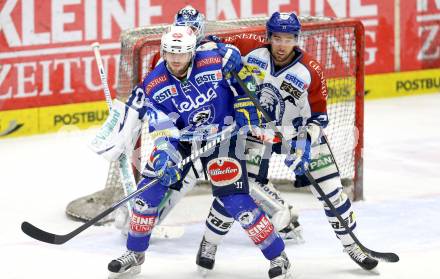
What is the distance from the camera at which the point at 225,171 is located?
22.8 ft

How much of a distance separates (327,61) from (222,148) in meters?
3.50

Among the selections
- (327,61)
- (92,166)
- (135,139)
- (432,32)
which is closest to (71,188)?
(92,166)

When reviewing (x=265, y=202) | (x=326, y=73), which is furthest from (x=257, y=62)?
(x=326, y=73)

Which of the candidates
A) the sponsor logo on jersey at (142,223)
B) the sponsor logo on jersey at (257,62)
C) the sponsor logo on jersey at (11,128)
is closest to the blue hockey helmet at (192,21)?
the sponsor logo on jersey at (257,62)

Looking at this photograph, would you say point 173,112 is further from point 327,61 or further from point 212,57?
point 327,61

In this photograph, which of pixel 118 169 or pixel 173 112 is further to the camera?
pixel 118 169

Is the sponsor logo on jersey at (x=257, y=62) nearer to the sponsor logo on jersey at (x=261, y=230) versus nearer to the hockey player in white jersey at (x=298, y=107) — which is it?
the hockey player in white jersey at (x=298, y=107)

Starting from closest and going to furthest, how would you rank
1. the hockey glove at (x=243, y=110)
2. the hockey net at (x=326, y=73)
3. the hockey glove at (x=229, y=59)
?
the hockey glove at (x=229, y=59)
the hockey glove at (x=243, y=110)
the hockey net at (x=326, y=73)

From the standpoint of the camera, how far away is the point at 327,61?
10.4 m

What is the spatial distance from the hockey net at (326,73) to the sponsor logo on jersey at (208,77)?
4.86 feet

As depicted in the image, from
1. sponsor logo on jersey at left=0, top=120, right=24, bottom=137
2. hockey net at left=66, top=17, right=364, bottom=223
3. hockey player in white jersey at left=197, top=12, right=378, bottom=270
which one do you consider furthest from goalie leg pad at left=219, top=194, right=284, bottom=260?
sponsor logo on jersey at left=0, top=120, right=24, bottom=137

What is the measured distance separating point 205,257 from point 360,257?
854 millimetres

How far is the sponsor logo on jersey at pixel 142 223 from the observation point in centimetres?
709

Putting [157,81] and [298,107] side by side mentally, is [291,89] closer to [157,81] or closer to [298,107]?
[298,107]
